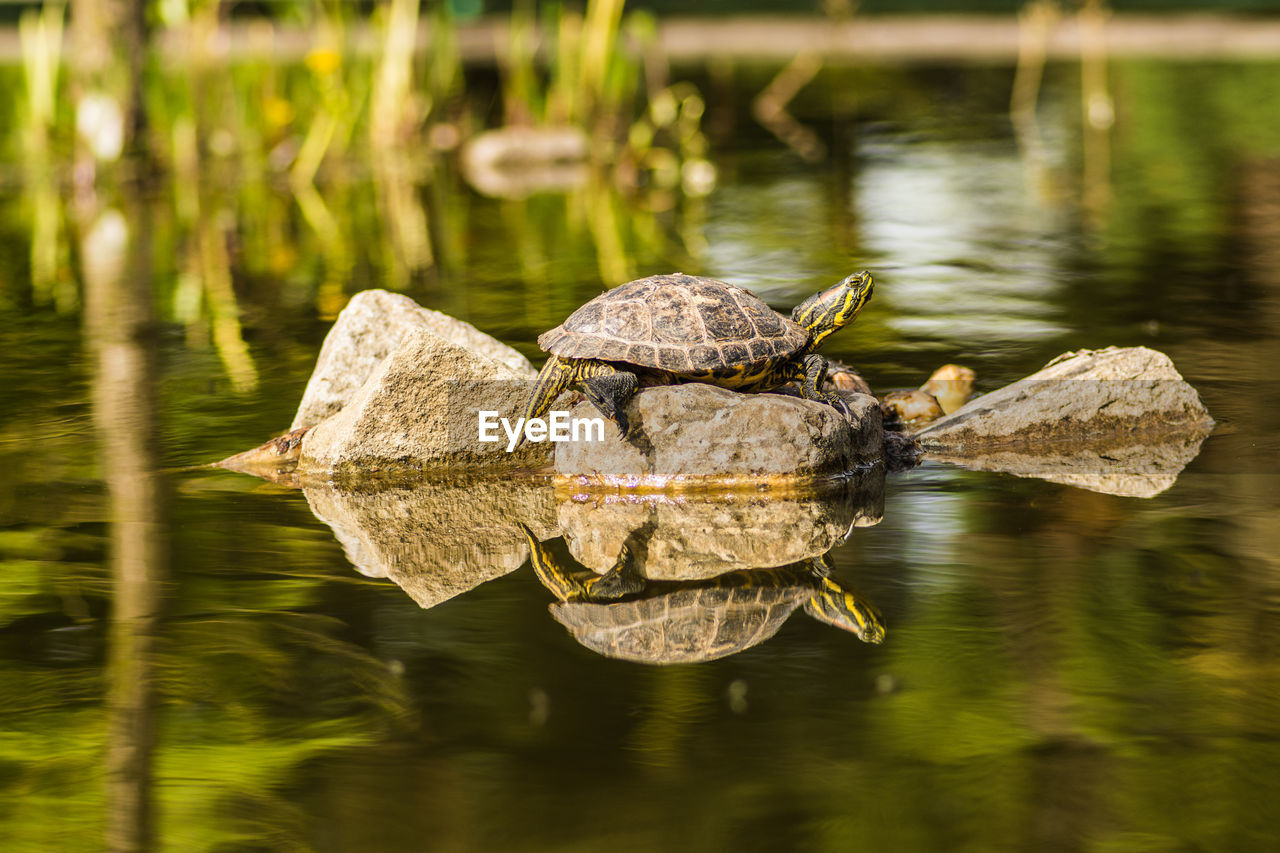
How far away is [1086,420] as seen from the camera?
23.9 feet

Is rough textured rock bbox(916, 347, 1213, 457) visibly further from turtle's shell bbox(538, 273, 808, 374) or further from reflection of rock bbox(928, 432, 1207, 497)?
turtle's shell bbox(538, 273, 808, 374)

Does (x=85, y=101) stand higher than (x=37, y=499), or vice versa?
(x=85, y=101)

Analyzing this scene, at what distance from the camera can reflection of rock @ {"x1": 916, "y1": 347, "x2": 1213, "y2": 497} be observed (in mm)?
7094

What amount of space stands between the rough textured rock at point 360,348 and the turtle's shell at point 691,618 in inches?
86.5

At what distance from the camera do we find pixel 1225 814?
12.7 ft

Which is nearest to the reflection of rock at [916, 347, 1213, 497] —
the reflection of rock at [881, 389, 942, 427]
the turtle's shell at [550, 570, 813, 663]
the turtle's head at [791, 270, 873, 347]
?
the reflection of rock at [881, 389, 942, 427]

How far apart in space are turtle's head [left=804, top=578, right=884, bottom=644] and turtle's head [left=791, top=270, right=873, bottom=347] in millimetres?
1840

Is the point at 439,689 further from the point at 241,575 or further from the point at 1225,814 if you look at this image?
the point at 1225,814

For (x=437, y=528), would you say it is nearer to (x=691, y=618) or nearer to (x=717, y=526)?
(x=717, y=526)

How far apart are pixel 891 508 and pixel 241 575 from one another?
250 centimetres

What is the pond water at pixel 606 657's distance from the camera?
401 cm

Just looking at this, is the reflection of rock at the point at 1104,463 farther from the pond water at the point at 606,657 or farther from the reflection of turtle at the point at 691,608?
the reflection of turtle at the point at 691,608

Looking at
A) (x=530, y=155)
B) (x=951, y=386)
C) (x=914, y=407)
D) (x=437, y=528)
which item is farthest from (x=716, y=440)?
(x=530, y=155)

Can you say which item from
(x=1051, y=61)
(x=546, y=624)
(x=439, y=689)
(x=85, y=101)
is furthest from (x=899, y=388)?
(x=1051, y=61)
